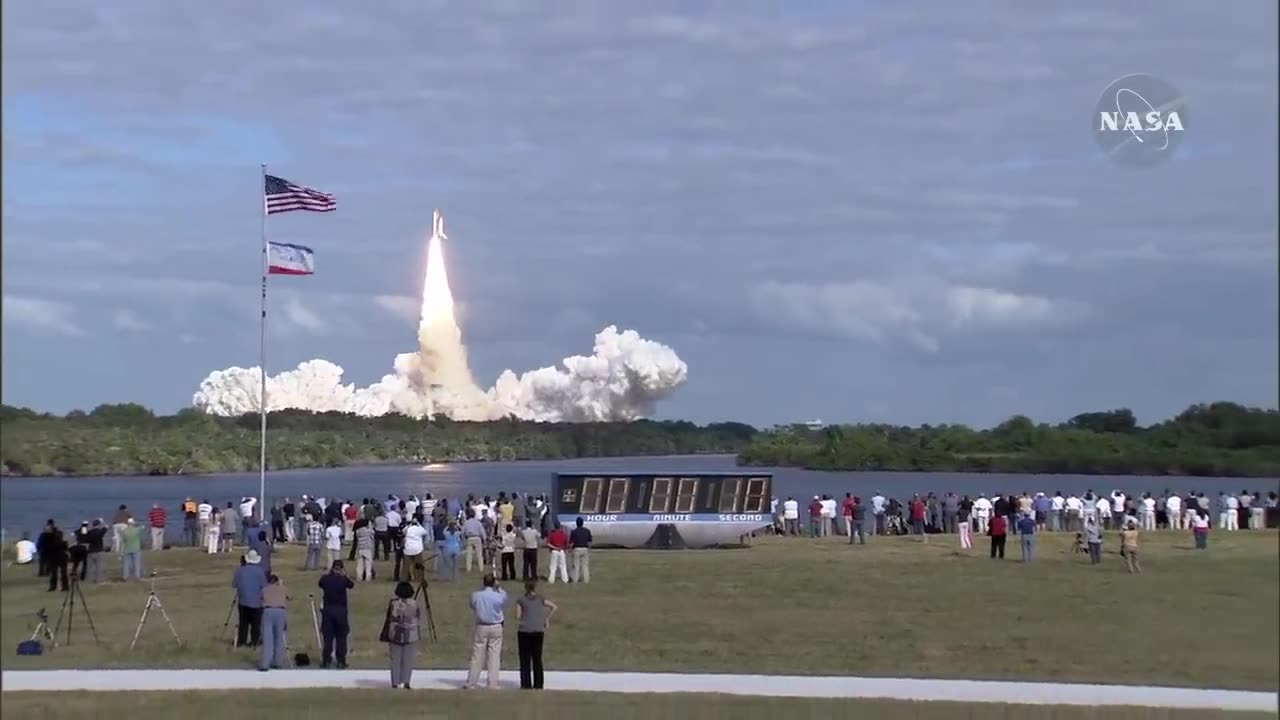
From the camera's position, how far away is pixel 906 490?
359 ft

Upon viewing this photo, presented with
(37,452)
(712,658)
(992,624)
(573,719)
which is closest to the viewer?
(37,452)

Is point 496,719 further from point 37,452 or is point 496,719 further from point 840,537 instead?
point 840,537

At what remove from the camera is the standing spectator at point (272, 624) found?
20.8 m

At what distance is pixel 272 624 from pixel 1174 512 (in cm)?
3349

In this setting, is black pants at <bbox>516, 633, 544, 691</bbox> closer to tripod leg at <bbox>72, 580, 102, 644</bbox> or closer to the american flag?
tripod leg at <bbox>72, 580, 102, 644</bbox>

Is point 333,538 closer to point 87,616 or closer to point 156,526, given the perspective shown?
point 87,616

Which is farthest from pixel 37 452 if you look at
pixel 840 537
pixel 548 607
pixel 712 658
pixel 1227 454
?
A: pixel 840 537

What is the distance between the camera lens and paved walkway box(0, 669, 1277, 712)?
741 inches

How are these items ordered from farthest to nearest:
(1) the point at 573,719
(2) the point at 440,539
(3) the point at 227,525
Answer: (3) the point at 227,525 → (2) the point at 440,539 → (1) the point at 573,719

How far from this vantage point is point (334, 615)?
69.6 ft

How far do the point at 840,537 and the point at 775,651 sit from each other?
23733 millimetres

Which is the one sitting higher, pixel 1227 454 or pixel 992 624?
pixel 1227 454

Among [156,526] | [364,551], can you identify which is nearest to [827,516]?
[364,551]

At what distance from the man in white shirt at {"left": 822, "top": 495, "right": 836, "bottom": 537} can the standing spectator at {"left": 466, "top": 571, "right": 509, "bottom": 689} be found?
2802 cm
